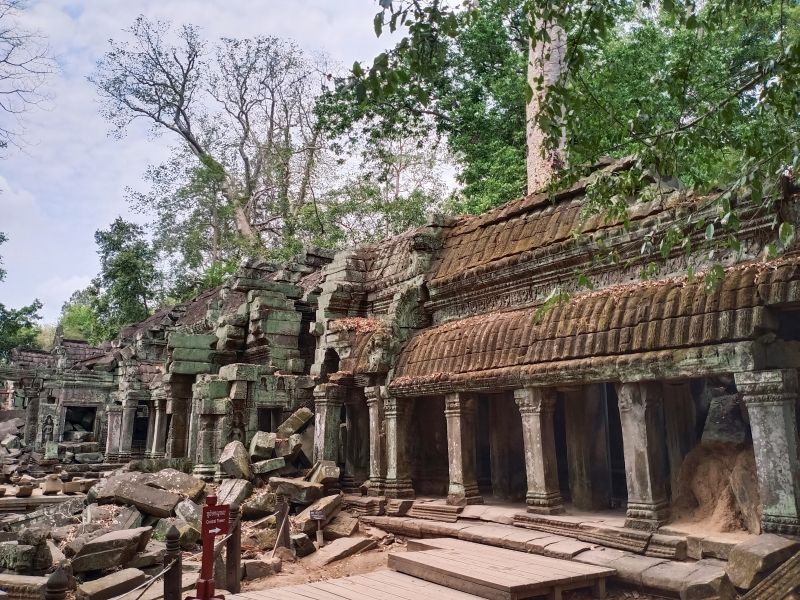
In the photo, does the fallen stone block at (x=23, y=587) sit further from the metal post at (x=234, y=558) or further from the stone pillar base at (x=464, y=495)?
the stone pillar base at (x=464, y=495)

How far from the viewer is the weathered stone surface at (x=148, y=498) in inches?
351

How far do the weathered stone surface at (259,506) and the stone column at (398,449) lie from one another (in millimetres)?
1774

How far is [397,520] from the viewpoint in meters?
8.62

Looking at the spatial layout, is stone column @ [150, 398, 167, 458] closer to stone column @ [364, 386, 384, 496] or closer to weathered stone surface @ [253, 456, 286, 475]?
weathered stone surface @ [253, 456, 286, 475]

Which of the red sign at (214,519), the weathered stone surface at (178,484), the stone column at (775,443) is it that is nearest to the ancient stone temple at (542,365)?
the stone column at (775,443)

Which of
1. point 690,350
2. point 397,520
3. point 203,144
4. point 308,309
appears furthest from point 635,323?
point 203,144

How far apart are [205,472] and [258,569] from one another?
15.6 feet

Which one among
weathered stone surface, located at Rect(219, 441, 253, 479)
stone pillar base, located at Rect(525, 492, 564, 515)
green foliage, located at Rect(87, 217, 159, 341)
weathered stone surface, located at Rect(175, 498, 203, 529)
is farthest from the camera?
green foliage, located at Rect(87, 217, 159, 341)

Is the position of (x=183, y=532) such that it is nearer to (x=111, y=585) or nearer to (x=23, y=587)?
(x=111, y=585)

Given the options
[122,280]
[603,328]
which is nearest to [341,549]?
[603,328]

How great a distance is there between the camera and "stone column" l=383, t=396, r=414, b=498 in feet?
30.7

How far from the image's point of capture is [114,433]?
20.2m

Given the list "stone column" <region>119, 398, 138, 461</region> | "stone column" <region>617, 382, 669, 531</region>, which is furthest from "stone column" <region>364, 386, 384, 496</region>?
"stone column" <region>119, 398, 138, 461</region>

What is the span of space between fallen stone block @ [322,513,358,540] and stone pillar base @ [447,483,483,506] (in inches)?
57.2
